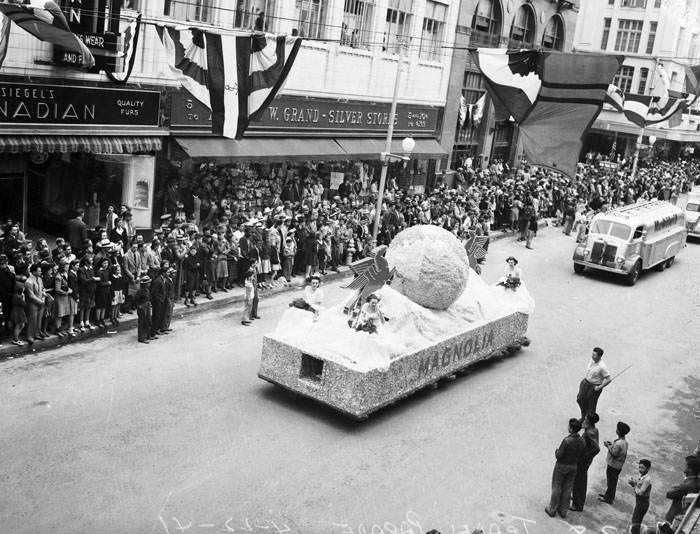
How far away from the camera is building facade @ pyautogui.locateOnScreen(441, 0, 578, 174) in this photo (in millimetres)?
36656

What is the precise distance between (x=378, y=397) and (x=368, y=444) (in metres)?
0.81

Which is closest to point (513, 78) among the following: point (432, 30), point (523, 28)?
point (432, 30)

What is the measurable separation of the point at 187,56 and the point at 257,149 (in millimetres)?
7724

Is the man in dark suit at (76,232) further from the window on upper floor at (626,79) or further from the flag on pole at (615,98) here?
the window on upper floor at (626,79)

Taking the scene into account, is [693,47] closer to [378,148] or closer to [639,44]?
[639,44]

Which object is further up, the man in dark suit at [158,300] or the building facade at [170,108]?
the building facade at [170,108]

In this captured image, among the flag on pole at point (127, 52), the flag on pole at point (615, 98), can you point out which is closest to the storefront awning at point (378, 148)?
the flag on pole at point (615, 98)

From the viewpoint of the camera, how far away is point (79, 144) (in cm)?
1942

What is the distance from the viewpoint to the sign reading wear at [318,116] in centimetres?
2288

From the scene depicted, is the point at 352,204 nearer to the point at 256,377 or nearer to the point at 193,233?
the point at 193,233

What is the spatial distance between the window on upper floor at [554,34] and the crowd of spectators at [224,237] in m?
10.6

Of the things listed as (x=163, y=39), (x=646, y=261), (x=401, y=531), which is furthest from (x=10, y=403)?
(x=646, y=261)

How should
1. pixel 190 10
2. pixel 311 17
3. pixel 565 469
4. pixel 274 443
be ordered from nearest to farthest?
pixel 565 469 → pixel 274 443 → pixel 190 10 → pixel 311 17

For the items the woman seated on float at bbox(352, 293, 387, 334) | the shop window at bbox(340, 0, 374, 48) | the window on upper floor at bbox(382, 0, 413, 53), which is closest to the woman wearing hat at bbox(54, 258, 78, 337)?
the woman seated on float at bbox(352, 293, 387, 334)
